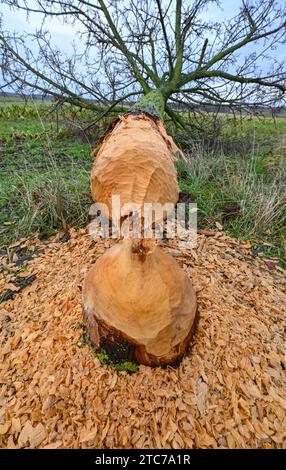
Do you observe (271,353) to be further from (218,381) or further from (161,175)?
(161,175)

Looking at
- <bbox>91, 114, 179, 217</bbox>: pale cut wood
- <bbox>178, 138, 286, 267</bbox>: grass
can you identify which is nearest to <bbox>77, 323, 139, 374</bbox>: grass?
<bbox>91, 114, 179, 217</bbox>: pale cut wood

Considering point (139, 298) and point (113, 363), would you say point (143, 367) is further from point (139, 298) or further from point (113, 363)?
point (139, 298)

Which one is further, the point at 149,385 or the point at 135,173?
the point at 149,385

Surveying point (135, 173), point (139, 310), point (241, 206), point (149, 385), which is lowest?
point (149, 385)

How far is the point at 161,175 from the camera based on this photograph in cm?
85

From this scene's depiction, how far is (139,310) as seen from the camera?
1140 mm

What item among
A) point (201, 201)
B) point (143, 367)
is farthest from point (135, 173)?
point (201, 201)

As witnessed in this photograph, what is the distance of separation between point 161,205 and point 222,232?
1540 millimetres

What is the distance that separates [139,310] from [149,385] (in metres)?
0.30

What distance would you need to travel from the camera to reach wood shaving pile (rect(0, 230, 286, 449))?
1.09m

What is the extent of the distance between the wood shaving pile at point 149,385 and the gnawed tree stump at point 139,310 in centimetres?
10

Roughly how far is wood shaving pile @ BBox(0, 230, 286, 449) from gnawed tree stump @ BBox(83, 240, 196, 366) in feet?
0.33

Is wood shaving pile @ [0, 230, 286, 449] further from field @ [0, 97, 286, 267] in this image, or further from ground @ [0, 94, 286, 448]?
field @ [0, 97, 286, 267]

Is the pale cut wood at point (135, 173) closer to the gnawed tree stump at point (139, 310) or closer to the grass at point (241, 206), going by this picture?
the gnawed tree stump at point (139, 310)
